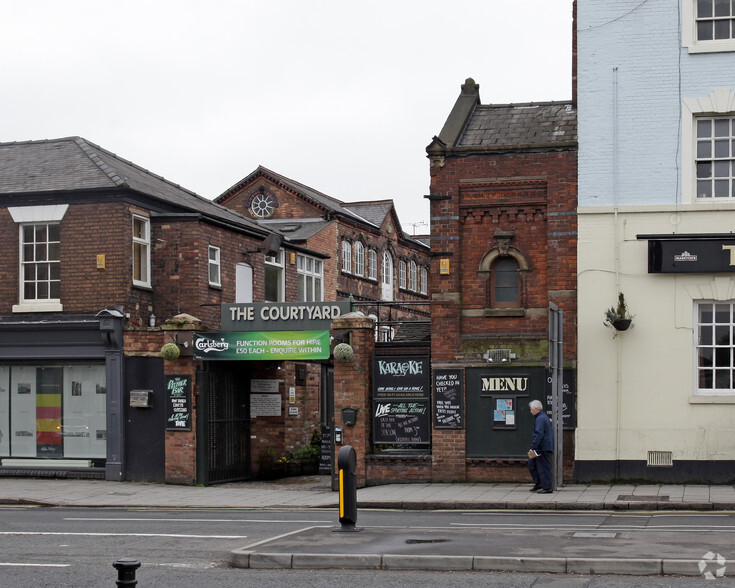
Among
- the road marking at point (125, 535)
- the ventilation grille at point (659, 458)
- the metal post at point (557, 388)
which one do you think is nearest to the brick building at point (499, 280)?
the metal post at point (557, 388)

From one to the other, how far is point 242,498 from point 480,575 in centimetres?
1066

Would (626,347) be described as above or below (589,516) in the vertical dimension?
above

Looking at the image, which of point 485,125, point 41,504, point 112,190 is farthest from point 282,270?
point 41,504

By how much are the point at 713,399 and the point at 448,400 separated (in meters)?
5.08

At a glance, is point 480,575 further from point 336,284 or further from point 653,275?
point 336,284

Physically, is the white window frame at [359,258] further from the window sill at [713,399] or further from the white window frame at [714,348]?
the window sill at [713,399]

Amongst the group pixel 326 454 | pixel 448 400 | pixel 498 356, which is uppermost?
pixel 498 356

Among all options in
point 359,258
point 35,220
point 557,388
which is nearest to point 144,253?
point 35,220

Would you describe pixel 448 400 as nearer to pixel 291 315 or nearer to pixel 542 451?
pixel 542 451

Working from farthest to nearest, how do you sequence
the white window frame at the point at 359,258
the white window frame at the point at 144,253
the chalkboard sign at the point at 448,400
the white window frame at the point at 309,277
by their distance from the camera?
1. the white window frame at the point at 359,258
2. the white window frame at the point at 309,277
3. the white window frame at the point at 144,253
4. the chalkboard sign at the point at 448,400

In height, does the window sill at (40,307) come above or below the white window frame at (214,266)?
below

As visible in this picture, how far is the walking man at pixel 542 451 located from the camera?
19781 millimetres

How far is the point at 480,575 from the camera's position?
36.5ft

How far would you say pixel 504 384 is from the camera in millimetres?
22094
